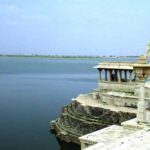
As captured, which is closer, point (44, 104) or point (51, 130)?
point (51, 130)

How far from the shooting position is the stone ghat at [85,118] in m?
20.4

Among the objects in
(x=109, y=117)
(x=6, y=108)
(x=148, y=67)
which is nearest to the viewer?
(x=148, y=67)

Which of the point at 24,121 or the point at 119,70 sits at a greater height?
the point at 119,70

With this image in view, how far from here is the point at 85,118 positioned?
21.6m

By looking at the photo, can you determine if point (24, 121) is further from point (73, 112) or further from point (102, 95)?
point (102, 95)

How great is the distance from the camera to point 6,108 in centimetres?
3378

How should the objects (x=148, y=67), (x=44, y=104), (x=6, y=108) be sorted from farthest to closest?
(x=44, y=104)
(x=6, y=108)
(x=148, y=67)

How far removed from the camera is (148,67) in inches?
530

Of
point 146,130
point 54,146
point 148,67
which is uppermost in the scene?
point 148,67

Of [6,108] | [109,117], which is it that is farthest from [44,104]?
[109,117]

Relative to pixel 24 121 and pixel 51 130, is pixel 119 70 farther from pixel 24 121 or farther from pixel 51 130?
pixel 24 121

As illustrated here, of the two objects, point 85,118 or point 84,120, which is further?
point 85,118

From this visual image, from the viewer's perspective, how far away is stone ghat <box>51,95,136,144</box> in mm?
20438

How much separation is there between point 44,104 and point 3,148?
1556cm
